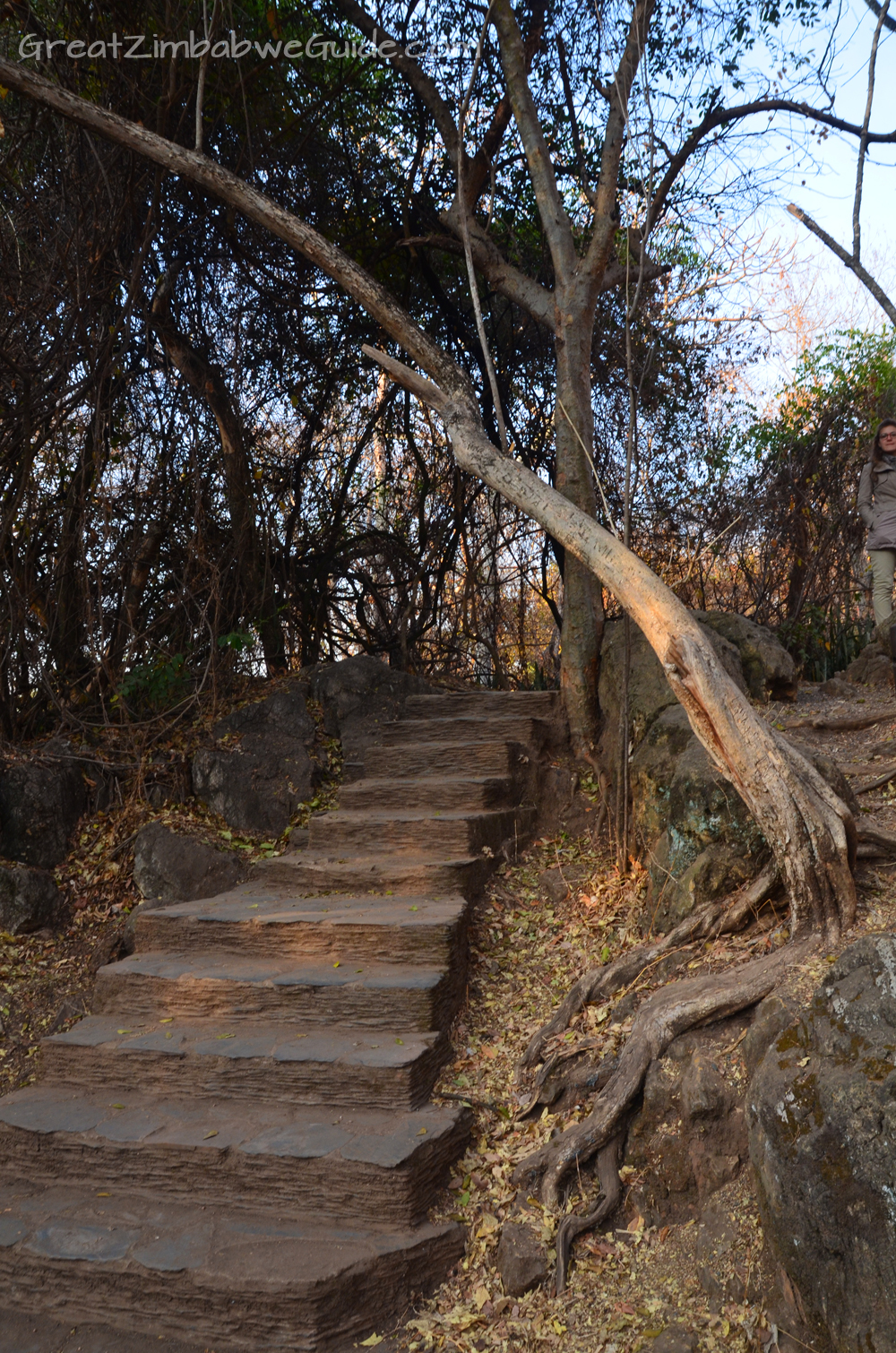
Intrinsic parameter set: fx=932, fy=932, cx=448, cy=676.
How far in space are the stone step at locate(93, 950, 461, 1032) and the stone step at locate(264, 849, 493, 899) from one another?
0.64m

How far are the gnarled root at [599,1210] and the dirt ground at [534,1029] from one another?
0.04 metres

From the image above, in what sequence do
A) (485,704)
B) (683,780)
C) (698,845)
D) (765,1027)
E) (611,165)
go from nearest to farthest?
(765,1027), (698,845), (683,780), (611,165), (485,704)

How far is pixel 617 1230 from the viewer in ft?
10.3

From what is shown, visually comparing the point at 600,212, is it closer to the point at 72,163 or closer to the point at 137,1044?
the point at 72,163

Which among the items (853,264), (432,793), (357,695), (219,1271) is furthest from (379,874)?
(853,264)

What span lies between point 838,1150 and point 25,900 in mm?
4972

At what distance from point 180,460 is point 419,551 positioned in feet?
8.44

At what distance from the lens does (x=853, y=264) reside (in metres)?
4.37

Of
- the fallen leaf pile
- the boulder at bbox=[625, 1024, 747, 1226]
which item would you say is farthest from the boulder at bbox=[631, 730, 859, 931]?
the boulder at bbox=[625, 1024, 747, 1226]

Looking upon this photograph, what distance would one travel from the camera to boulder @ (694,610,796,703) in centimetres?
641

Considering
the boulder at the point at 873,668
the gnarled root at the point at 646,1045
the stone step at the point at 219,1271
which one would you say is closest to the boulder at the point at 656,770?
the gnarled root at the point at 646,1045

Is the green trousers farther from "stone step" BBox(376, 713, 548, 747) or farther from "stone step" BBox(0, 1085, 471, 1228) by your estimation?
Result: "stone step" BBox(0, 1085, 471, 1228)

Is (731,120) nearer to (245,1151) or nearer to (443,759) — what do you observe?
(443,759)

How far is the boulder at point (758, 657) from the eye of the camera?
641 centimetres
